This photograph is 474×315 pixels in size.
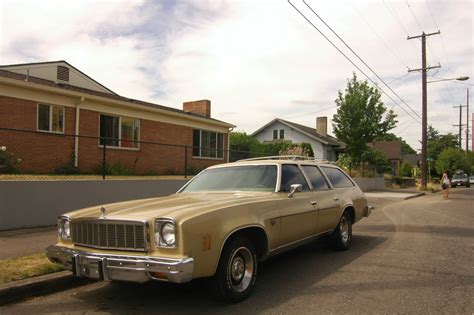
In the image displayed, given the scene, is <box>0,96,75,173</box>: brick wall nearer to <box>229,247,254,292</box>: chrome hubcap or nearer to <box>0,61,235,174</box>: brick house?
<box>0,61,235,174</box>: brick house

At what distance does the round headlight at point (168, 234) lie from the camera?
4.21 m

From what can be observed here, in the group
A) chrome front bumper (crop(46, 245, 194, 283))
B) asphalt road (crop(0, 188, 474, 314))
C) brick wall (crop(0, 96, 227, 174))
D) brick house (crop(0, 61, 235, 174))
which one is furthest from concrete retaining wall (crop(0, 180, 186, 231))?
chrome front bumper (crop(46, 245, 194, 283))

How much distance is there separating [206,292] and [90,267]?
1444 millimetres

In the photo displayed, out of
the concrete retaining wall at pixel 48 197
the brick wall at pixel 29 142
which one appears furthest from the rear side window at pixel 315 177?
the brick wall at pixel 29 142

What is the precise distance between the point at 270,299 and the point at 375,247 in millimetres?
3737

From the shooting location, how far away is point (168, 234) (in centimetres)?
425

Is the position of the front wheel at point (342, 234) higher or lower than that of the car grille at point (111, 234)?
lower

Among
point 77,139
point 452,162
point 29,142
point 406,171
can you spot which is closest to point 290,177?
point 29,142

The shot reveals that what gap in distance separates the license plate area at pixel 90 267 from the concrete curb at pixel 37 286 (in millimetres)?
1078

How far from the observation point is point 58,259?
4797mm

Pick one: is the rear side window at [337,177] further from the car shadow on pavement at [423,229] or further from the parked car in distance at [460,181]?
the parked car in distance at [460,181]

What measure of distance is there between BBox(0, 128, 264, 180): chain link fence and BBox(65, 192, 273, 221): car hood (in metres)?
5.92

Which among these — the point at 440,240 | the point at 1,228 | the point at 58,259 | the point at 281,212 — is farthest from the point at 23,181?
the point at 440,240

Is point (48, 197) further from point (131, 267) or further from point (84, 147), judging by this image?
point (84, 147)
